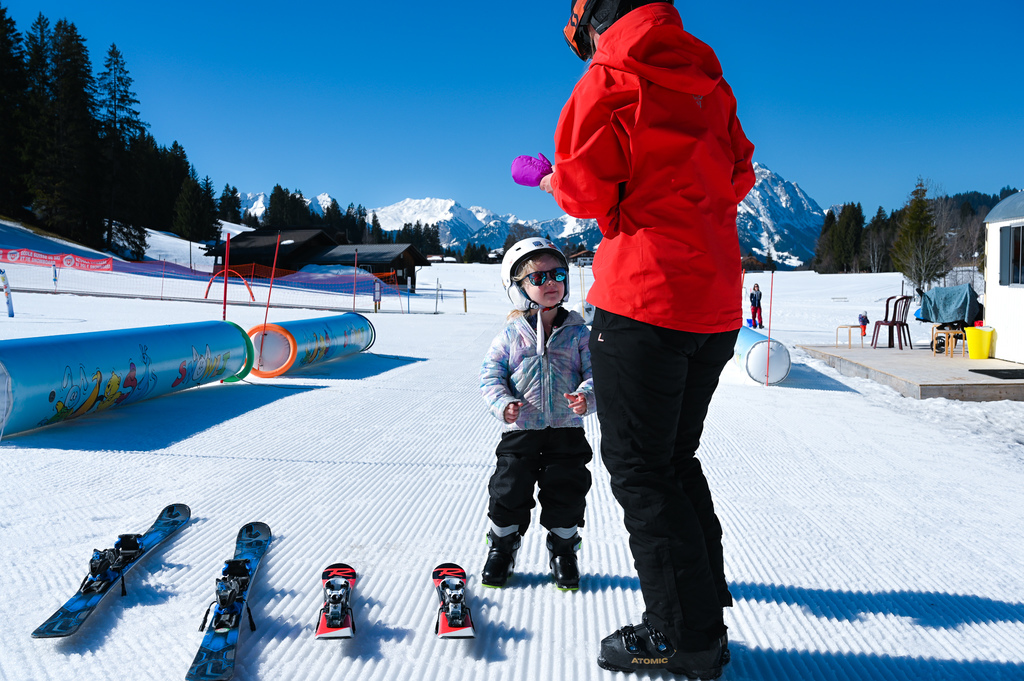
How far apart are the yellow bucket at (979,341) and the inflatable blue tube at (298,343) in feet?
34.6

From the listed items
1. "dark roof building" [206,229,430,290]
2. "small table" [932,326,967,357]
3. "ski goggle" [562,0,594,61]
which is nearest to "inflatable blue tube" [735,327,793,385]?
"small table" [932,326,967,357]

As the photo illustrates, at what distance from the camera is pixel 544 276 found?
254 centimetres

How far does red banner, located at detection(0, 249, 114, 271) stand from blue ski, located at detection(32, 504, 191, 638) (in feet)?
124

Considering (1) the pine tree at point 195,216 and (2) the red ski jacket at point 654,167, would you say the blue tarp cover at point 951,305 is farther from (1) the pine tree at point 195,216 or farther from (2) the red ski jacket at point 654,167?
(1) the pine tree at point 195,216

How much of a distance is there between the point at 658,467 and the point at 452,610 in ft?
2.95

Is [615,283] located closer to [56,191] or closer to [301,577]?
[301,577]

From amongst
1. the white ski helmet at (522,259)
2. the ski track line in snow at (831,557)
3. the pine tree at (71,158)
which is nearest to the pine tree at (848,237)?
the pine tree at (71,158)

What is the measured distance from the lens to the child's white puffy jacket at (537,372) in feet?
8.22

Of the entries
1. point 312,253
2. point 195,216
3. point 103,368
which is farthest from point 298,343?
point 195,216

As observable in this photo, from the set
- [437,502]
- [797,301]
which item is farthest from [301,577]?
[797,301]

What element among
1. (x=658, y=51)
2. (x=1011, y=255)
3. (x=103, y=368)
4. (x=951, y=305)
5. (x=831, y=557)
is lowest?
(x=831, y=557)

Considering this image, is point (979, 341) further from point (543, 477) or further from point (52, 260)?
point (52, 260)

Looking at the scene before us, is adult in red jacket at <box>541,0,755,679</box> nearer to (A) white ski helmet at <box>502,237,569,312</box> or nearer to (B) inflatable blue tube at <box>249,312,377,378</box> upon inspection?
(A) white ski helmet at <box>502,237,569,312</box>

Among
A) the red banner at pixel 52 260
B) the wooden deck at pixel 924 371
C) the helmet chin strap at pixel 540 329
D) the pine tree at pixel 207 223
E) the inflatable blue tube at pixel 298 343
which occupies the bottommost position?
the wooden deck at pixel 924 371
